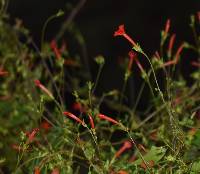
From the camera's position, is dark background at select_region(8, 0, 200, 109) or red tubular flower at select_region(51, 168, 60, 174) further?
dark background at select_region(8, 0, 200, 109)

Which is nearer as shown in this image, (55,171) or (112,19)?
(55,171)

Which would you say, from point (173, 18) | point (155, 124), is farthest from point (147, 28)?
point (155, 124)

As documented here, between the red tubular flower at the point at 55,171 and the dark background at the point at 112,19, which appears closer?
the red tubular flower at the point at 55,171

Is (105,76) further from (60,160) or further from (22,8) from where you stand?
(60,160)

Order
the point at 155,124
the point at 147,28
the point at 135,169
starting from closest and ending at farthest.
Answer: the point at 135,169, the point at 155,124, the point at 147,28

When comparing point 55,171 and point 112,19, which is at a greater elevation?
point 55,171

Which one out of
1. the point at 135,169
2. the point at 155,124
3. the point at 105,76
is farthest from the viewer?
the point at 105,76

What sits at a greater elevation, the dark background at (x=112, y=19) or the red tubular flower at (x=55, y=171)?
the red tubular flower at (x=55, y=171)

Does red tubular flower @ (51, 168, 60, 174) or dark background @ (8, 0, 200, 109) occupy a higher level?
red tubular flower @ (51, 168, 60, 174)
